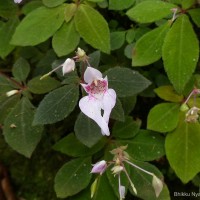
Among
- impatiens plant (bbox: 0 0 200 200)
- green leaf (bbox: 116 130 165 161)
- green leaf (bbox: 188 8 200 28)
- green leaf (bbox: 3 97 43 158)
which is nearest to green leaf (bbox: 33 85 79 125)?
impatiens plant (bbox: 0 0 200 200)

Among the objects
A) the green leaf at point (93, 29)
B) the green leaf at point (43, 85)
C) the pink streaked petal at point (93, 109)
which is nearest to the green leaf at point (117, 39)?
the green leaf at point (93, 29)

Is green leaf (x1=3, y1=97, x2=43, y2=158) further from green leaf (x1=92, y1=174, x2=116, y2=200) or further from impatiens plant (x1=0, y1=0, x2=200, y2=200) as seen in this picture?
green leaf (x1=92, y1=174, x2=116, y2=200)

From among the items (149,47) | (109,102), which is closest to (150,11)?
(149,47)

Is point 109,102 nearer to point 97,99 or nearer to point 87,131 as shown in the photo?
point 97,99

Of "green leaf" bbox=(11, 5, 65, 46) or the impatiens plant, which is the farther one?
"green leaf" bbox=(11, 5, 65, 46)

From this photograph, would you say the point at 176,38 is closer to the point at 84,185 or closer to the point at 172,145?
the point at 172,145

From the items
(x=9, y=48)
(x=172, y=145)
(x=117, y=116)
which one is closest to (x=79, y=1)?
(x=9, y=48)
